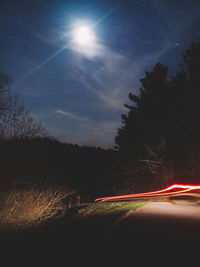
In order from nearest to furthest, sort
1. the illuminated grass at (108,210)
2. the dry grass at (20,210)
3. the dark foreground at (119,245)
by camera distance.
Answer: the dark foreground at (119,245) < the illuminated grass at (108,210) < the dry grass at (20,210)

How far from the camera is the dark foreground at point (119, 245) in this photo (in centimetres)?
469

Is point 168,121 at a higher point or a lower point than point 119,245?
higher

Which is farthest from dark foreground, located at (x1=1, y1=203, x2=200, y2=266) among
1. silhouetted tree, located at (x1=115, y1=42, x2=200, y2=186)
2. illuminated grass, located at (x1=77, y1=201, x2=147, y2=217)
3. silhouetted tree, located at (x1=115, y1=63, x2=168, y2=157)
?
silhouetted tree, located at (x1=115, y1=63, x2=168, y2=157)

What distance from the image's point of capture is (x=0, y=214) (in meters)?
11.7

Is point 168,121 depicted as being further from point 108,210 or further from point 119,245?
point 119,245

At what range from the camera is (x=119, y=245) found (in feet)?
17.8

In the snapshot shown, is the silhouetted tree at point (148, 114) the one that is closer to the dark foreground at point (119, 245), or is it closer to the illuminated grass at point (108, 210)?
the illuminated grass at point (108, 210)

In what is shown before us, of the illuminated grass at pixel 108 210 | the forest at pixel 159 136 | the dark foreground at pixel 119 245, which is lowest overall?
the dark foreground at pixel 119 245

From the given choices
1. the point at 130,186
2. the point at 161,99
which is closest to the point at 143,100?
the point at 161,99

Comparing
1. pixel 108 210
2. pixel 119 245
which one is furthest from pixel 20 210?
pixel 119 245

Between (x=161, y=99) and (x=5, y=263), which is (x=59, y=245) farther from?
(x=161, y=99)

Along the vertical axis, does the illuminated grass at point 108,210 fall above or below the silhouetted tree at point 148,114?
below

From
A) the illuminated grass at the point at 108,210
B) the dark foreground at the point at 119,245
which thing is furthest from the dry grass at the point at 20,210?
the dark foreground at the point at 119,245

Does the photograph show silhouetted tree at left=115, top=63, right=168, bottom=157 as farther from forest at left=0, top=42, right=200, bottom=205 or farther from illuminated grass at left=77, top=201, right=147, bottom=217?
illuminated grass at left=77, top=201, right=147, bottom=217
